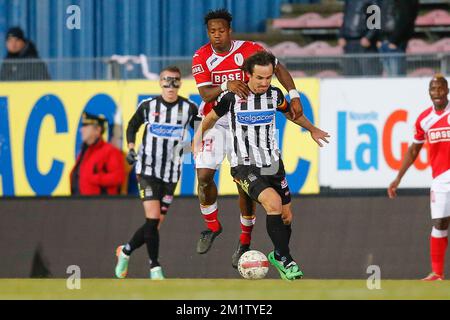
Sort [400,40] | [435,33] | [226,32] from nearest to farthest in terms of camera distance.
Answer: [226,32] → [400,40] → [435,33]

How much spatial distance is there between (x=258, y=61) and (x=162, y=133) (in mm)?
5181

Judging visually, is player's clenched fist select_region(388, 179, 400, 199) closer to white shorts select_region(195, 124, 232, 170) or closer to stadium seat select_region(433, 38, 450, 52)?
white shorts select_region(195, 124, 232, 170)

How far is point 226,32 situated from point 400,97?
5121 millimetres

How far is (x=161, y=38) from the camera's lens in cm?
2347

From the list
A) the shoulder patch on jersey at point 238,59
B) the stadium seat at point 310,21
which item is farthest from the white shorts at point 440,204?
the stadium seat at point 310,21

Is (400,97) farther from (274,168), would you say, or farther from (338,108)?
(274,168)

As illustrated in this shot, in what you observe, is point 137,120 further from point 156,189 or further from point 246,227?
point 246,227

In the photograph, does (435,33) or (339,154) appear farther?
(435,33)

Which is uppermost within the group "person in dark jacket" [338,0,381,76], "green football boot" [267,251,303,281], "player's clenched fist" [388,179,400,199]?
"person in dark jacket" [338,0,381,76]

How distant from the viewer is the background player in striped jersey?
59.6 feet

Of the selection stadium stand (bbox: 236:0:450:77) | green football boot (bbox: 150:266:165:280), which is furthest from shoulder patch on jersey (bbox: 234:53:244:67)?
stadium stand (bbox: 236:0:450:77)

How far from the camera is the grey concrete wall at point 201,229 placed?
18562 millimetres

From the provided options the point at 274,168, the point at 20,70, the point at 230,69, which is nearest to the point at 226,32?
the point at 230,69

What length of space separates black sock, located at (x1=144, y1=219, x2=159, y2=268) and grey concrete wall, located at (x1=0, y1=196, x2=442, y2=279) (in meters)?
0.89
